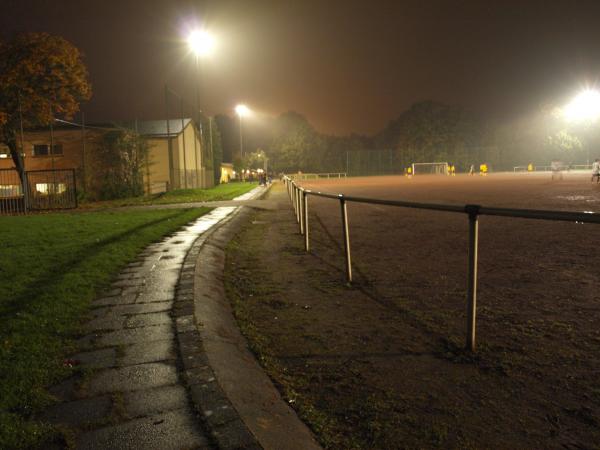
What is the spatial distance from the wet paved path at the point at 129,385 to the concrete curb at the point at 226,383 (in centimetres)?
9

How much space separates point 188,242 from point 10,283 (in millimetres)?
3687

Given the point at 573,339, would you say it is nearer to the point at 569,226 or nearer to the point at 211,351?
the point at 211,351

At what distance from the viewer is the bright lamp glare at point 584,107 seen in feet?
173

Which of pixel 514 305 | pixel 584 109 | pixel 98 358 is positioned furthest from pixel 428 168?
pixel 98 358

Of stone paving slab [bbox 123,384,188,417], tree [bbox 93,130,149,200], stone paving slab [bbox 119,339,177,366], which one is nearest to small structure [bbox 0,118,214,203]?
tree [bbox 93,130,149,200]

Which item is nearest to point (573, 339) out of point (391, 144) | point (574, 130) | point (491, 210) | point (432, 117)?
point (491, 210)

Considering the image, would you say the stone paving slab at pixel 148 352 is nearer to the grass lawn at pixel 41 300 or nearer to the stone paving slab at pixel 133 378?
the stone paving slab at pixel 133 378

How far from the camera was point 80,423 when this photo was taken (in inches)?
95.7

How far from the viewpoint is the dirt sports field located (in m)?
2.56

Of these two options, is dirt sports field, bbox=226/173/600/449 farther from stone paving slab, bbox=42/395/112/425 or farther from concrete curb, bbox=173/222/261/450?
stone paving slab, bbox=42/395/112/425

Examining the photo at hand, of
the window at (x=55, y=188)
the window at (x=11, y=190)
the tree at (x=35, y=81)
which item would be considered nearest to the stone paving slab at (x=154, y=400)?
the window at (x=55, y=188)

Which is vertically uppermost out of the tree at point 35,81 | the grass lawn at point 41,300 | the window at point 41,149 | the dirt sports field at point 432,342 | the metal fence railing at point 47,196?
the tree at point 35,81

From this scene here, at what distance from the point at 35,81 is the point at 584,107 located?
199 feet

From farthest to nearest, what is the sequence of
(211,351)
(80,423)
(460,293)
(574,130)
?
(574,130), (460,293), (211,351), (80,423)
